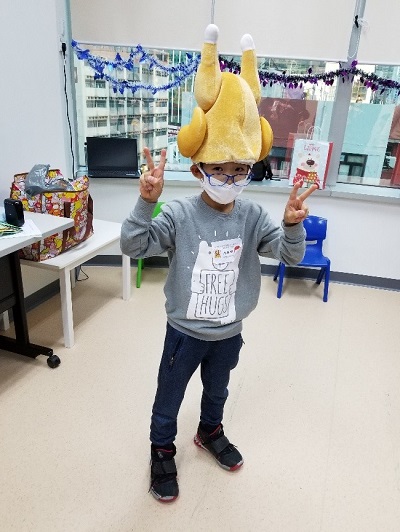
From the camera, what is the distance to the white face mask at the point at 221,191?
3.91 ft

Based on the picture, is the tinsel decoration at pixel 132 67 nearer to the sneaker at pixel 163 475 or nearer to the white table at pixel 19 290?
the white table at pixel 19 290

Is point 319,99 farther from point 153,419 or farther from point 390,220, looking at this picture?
point 153,419

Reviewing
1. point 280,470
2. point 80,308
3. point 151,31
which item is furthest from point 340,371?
point 151,31

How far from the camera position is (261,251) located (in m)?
1.36

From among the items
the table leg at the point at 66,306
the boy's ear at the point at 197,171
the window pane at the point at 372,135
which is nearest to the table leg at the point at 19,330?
the table leg at the point at 66,306

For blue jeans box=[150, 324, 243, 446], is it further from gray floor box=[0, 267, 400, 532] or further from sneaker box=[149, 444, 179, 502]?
gray floor box=[0, 267, 400, 532]

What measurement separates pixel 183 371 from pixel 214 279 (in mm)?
345

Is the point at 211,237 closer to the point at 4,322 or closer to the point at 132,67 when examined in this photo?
the point at 4,322

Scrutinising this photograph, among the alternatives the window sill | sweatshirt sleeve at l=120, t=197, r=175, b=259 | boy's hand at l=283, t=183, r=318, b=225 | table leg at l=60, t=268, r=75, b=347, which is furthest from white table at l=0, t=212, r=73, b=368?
the window sill

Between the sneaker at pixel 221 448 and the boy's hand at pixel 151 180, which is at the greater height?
the boy's hand at pixel 151 180

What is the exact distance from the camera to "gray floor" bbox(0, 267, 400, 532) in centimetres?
145

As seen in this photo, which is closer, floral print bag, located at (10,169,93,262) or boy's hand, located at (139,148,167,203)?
boy's hand, located at (139,148,167,203)

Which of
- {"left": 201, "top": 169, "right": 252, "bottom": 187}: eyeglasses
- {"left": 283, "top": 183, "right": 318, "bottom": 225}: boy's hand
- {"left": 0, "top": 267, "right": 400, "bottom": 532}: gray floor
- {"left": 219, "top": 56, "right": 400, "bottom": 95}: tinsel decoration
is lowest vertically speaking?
{"left": 0, "top": 267, "right": 400, "bottom": 532}: gray floor

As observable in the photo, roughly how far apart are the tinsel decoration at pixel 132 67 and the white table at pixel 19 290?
1451 millimetres
